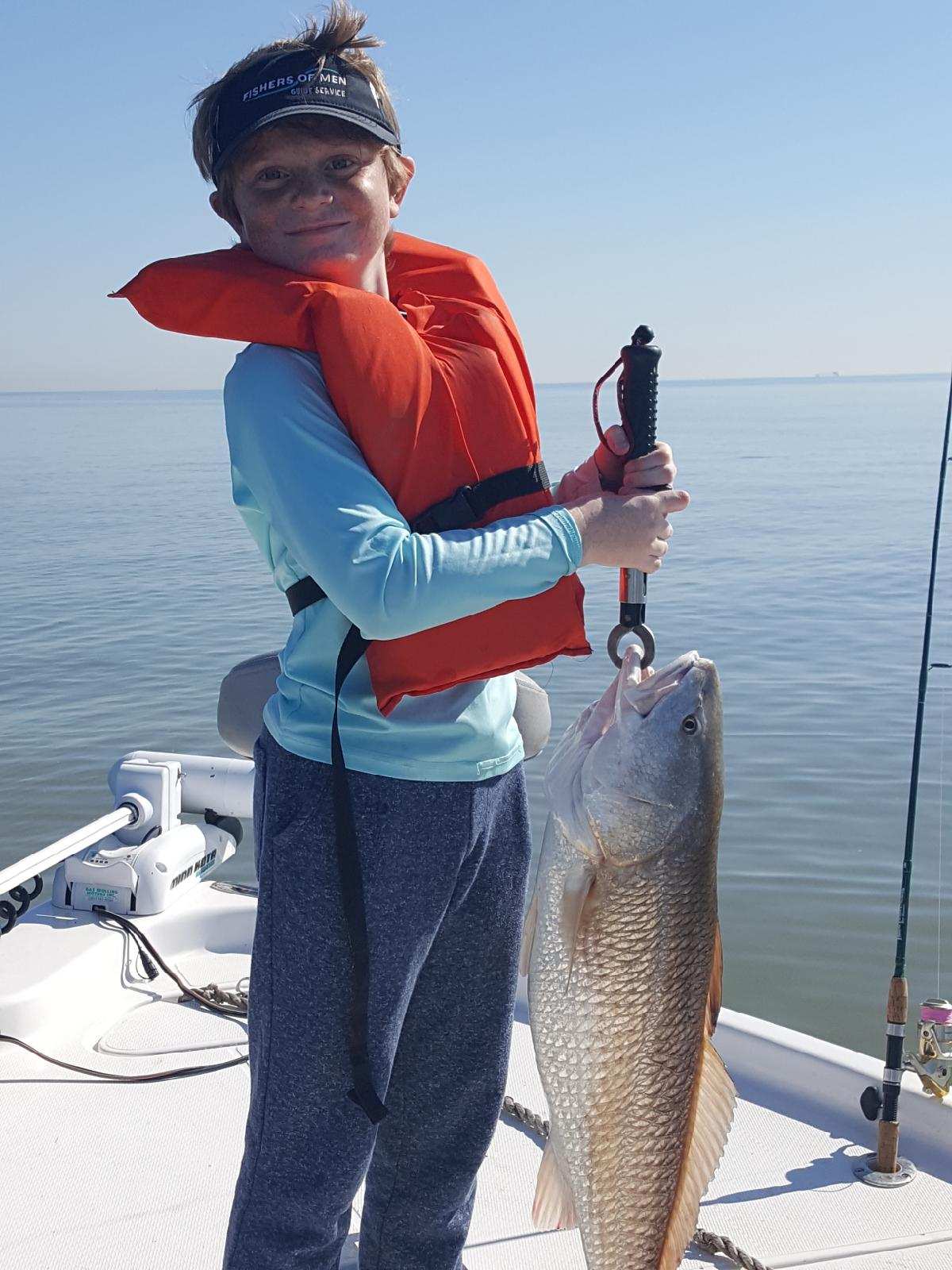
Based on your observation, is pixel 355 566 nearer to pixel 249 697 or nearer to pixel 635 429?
pixel 635 429

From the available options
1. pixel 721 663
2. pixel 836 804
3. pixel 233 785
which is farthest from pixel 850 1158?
pixel 721 663

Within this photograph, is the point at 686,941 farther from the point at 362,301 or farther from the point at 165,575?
the point at 165,575

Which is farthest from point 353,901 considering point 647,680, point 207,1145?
point 207,1145

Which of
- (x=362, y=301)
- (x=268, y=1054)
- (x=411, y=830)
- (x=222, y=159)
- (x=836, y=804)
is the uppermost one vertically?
(x=222, y=159)

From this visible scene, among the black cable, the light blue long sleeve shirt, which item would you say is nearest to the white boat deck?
the black cable

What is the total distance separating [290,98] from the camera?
191cm

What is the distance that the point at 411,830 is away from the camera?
1920 millimetres

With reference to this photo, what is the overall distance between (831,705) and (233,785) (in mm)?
6642

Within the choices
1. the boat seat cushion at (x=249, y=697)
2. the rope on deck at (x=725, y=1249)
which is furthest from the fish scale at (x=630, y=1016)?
the boat seat cushion at (x=249, y=697)

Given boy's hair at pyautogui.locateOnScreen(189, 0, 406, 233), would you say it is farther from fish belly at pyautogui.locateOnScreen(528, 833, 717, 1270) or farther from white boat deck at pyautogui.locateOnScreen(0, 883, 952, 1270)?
white boat deck at pyautogui.locateOnScreen(0, 883, 952, 1270)

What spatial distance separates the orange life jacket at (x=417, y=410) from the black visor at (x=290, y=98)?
0.79 ft

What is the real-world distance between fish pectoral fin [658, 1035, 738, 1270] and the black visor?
164cm

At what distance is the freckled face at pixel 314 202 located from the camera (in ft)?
6.49

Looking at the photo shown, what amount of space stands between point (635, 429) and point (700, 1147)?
118 cm
